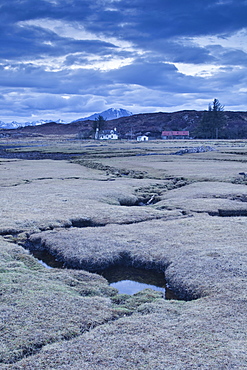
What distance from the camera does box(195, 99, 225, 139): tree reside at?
178m

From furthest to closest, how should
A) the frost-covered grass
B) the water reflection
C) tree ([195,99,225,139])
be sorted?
tree ([195,99,225,139]) → the water reflection → the frost-covered grass

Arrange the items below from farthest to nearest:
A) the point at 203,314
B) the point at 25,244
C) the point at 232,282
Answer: the point at 25,244
the point at 232,282
the point at 203,314

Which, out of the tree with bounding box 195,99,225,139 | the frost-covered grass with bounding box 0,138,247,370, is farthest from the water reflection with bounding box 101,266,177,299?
the tree with bounding box 195,99,225,139

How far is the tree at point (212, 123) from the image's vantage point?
7023 inches

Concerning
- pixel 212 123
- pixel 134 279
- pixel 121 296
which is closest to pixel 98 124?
pixel 212 123

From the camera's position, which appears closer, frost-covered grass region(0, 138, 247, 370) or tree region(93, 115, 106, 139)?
frost-covered grass region(0, 138, 247, 370)

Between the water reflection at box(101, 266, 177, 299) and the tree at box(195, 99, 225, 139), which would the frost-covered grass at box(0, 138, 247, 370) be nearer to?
the water reflection at box(101, 266, 177, 299)

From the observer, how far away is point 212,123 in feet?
590

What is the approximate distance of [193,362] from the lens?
25.0 ft

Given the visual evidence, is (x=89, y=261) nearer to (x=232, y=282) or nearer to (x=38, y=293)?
(x=38, y=293)

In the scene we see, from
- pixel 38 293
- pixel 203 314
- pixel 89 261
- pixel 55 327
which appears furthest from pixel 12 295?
pixel 203 314

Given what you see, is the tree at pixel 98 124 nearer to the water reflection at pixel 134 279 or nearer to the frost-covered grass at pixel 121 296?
the frost-covered grass at pixel 121 296

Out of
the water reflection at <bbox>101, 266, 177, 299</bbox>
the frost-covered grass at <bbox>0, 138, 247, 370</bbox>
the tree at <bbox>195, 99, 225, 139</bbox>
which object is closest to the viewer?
the frost-covered grass at <bbox>0, 138, 247, 370</bbox>

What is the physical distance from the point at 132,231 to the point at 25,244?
519 cm
